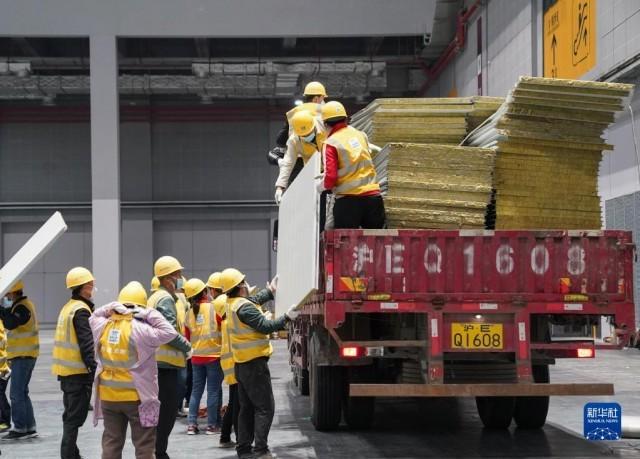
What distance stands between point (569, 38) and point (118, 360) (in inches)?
616

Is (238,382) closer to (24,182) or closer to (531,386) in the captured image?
(531,386)

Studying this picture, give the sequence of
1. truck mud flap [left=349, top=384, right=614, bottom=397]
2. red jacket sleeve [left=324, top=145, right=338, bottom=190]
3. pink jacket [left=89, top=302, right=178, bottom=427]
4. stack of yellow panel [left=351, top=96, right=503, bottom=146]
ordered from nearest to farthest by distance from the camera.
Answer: pink jacket [left=89, top=302, right=178, bottom=427]
truck mud flap [left=349, top=384, right=614, bottom=397]
red jacket sleeve [left=324, top=145, right=338, bottom=190]
stack of yellow panel [left=351, top=96, right=503, bottom=146]

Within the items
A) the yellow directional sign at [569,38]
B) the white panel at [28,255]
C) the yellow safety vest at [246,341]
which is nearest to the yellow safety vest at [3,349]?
the yellow safety vest at [246,341]

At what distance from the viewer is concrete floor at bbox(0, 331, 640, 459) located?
9227mm

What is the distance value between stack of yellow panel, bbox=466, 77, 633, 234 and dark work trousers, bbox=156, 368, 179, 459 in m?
3.25

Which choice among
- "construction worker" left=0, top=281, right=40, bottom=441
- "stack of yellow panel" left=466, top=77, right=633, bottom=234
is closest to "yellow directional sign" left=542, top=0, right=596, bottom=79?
"stack of yellow panel" left=466, top=77, right=633, bottom=234

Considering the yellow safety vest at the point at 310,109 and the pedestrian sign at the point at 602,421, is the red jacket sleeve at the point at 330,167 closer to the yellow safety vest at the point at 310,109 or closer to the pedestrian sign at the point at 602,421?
the yellow safety vest at the point at 310,109

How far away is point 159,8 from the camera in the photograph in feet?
91.2

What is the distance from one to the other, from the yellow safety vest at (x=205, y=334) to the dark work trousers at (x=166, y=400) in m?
2.54

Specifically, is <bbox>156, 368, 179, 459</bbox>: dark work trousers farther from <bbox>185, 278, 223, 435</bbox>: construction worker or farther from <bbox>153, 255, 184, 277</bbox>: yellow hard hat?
<bbox>185, 278, 223, 435</bbox>: construction worker

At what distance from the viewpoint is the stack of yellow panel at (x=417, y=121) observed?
9.93 m

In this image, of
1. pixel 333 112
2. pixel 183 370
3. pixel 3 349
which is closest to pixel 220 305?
pixel 183 370

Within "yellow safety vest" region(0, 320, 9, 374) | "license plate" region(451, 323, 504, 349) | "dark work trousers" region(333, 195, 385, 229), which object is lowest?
"yellow safety vest" region(0, 320, 9, 374)

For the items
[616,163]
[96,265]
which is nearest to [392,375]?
[616,163]
